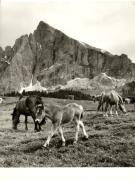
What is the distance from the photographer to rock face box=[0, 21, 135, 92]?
23.4 ft

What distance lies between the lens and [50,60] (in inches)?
284

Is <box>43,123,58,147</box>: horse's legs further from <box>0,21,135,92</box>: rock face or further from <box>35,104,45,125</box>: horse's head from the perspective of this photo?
<box>0,21,135,92</box>: rock face

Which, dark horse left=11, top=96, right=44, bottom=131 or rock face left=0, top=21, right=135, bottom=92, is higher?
rock face left=0, top=21, right=135, bottom=92

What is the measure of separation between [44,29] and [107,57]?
143 centimetres

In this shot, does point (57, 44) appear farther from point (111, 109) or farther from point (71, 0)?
point (111, 109)

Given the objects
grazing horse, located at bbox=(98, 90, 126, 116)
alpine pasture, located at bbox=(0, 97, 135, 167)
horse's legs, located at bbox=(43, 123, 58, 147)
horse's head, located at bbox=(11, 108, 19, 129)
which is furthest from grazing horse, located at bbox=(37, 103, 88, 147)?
horse's head, located at bbox=(11, 108, 19, 129)

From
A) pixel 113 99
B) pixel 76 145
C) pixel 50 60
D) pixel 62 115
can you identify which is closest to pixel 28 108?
pixel 62 115

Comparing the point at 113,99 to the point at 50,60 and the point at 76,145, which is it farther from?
the point at 50,60

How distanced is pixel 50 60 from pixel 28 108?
110cm

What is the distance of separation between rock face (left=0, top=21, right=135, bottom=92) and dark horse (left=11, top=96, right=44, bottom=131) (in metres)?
0.33

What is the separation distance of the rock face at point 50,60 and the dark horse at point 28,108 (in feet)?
1.09

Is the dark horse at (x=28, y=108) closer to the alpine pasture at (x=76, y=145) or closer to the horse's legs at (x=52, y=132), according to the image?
the alpine pasture at (x=76, y=145)

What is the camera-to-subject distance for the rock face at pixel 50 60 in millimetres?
7141

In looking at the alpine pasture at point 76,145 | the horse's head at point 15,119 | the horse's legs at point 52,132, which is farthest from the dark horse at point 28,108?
the horse's legs at point 52,132
